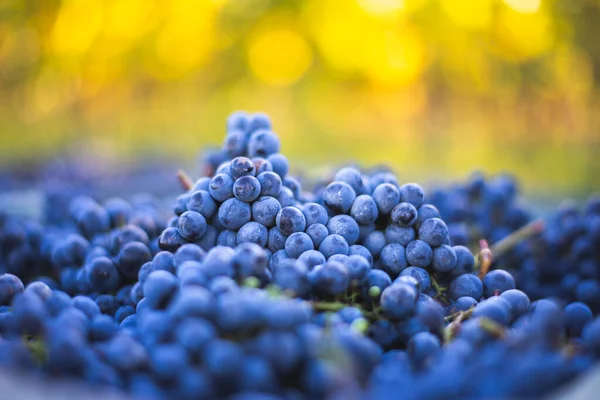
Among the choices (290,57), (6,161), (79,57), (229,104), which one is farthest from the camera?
(229,104)

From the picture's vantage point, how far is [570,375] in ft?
1.97

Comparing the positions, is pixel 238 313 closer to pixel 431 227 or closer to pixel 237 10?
pixel 431 227

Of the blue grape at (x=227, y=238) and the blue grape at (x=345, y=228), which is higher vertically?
the blue grape at (x=345, y=228)

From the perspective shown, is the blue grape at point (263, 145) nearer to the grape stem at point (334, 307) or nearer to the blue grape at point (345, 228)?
the blue grape at point (345, 228)

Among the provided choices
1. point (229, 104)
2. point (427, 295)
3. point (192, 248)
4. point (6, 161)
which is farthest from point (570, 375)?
point (229, 104)

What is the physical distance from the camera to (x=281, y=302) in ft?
1.99

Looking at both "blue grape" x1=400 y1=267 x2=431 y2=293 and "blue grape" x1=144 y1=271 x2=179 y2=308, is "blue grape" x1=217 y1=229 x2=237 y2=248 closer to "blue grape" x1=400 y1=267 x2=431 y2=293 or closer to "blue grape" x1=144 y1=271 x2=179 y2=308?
"blue grape" x1=144 y1=271 x2=179 y2=308

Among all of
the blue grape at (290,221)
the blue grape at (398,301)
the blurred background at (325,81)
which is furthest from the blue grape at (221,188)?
the blurred background at (325,81)

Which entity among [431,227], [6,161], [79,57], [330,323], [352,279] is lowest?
[330,323]

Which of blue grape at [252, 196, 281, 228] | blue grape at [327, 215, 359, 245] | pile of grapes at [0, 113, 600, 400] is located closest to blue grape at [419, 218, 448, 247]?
pile of grapes at [0, 113, 600, 400]

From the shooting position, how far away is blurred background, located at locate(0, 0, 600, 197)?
3043 millimetres

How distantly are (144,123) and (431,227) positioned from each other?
20.1ft

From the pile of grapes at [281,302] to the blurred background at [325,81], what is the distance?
1295mm

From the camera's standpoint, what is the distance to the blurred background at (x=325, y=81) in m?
3.04
